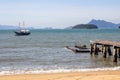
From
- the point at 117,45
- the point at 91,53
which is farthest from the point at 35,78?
the point at 91,53

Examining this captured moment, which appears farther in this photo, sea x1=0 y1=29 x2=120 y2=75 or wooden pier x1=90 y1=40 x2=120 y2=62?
wooden pier x1=90 y1=40 x2=120 y2=62

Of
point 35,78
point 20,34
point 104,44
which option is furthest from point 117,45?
point 20,34

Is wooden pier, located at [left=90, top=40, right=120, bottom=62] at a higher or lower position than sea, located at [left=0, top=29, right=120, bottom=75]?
higher

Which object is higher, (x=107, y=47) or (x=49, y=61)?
(x=107, y=47)

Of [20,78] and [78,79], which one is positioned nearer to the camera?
[78,79]

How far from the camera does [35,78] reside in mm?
20406

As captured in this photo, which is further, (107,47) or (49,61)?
(107,47)

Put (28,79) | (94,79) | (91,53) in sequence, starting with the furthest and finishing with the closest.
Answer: (91,53) < (28,79) < (94,79)

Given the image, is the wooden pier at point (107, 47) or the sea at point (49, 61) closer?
the sea at point (49, 61)

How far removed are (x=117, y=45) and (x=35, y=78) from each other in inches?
620

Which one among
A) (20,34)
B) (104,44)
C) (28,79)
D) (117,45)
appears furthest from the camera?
(20,34)

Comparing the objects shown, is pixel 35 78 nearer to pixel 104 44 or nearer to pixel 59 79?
pixel 59 79

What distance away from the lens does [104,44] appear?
39.7 metres

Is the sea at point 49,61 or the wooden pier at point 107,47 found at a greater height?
the wooden pier at point 107,47
